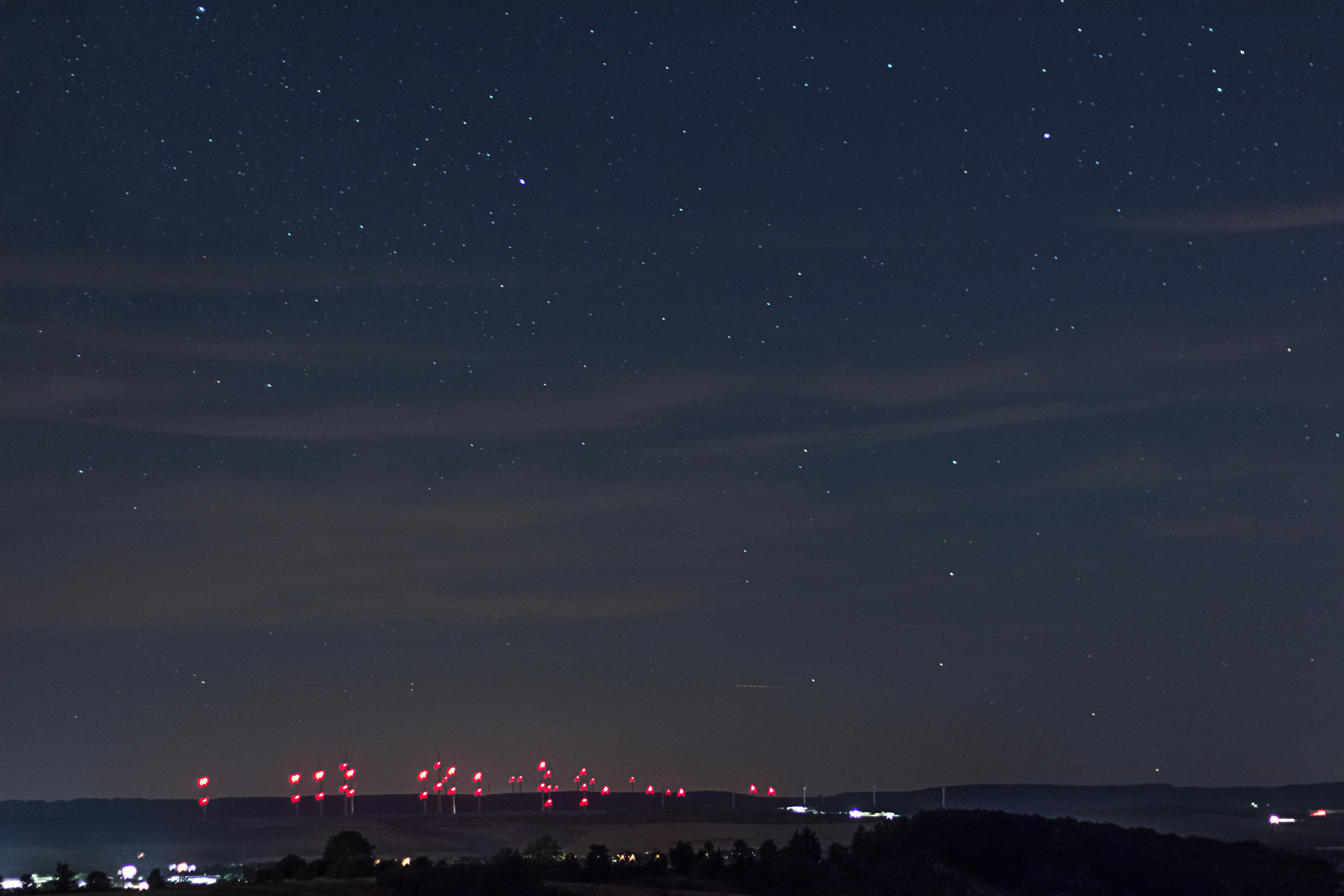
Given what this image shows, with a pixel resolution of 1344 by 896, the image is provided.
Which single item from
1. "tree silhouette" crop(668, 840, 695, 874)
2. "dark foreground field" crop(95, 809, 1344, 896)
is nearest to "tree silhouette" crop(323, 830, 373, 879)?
"dark foreground field" crop(95, 809, 1344, 896)

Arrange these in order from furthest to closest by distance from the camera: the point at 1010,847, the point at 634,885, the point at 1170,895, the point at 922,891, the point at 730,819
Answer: the point at 730,819 → the point at 1010,847 → the point at 1170,895 → the point at 922,891 → the point at 634,885

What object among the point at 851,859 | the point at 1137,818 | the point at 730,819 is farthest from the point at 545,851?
the point at 1137,818

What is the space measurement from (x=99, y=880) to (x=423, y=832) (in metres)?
75.9

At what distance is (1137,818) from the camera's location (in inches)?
6427

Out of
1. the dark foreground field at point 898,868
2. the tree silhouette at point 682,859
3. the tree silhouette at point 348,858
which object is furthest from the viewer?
the tree silhouette at point 682,859

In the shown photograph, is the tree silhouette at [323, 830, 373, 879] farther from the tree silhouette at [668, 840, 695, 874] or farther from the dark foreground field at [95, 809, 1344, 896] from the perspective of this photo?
the tree silhouette at [668, 840, 695, 874]

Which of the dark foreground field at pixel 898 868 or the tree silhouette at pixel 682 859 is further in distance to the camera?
the tree silhouette at pixel 682 859


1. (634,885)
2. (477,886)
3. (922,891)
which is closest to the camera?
(477,886)

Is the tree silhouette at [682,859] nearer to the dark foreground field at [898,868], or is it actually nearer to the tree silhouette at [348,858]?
the dark foreground field at [898,868]

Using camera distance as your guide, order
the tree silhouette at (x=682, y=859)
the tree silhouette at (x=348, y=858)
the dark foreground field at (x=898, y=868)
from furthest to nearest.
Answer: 1. the tree silhouette at (x=682, y=859)
2. the tree silhouette at (x=348, y=858)
3. the dark foreground field at (x=898, y=868)

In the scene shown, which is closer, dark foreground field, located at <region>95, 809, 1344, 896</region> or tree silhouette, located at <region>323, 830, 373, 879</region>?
dark foreground field, located at <region>95, 809, 1344, 896</region>

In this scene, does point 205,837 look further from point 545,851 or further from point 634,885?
point 634,885

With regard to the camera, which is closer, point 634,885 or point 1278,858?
point 634,885

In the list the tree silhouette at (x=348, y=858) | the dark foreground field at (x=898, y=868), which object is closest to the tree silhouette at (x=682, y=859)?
the dark foreground field at (x=898, y=868)
